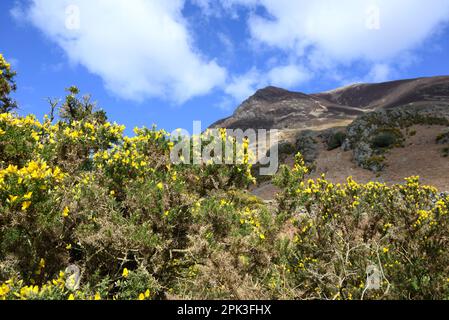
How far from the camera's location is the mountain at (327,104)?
3735 inches

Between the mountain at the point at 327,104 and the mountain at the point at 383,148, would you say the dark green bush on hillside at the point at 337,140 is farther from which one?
the mountain at the point at 327,104

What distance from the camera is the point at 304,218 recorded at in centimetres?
687

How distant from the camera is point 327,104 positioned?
4761 inches

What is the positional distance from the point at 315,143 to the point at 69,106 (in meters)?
33.9

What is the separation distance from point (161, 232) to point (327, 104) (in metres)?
124

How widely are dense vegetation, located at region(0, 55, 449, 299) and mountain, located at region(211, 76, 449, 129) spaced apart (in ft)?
263

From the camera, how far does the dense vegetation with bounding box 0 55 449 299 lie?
3830 millimetres

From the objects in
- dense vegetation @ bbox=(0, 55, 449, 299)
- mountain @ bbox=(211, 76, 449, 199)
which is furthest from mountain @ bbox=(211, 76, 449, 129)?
dense vegetation @ bbox=(0, 55, 449, 299)

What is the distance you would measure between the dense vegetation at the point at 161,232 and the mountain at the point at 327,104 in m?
80.0

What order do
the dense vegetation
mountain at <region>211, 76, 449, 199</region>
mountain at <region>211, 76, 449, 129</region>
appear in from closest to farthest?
the dense vegetation
mountain at <region>211, 76, 449, 199</region>
mountain at <region>211, 76, 449, 129</region>

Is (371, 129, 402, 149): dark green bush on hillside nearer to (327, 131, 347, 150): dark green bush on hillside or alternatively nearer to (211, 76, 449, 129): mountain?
(327, 131, 347, 150): dark green bush on hillside

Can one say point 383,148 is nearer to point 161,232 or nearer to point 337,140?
point 337,140
